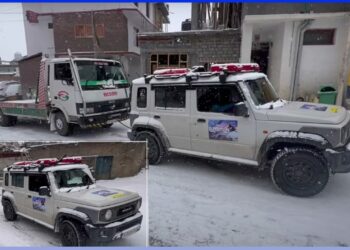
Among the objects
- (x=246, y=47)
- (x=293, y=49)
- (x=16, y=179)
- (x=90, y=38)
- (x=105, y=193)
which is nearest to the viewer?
(x=105, y=193)

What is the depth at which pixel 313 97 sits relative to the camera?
11.7 ft

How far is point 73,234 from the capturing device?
1589 mm

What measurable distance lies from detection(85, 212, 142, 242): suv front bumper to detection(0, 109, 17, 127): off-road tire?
8.43 feet

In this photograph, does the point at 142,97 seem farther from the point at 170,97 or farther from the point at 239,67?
the point at 239,67

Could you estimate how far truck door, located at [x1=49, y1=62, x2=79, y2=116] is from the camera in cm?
335

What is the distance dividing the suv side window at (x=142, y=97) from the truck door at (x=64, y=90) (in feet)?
2.98

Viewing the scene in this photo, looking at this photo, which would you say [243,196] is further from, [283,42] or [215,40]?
[283,42]

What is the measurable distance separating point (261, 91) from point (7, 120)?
3.54 m

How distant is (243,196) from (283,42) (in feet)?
9.27

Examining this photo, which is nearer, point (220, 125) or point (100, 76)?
point (220, 125)

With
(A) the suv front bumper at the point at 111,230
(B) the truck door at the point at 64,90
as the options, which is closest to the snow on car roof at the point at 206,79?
(B) the truck door at the point at 64,90

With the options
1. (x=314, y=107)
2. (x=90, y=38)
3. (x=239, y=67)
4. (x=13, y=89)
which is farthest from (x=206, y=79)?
(x=13, y=89)

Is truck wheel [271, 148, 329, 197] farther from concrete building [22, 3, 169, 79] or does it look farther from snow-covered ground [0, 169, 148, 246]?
concrete building [22, 3, 169, 79]

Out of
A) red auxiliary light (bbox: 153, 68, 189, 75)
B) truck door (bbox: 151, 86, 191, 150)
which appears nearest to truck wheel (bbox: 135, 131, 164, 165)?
truck door (bbox: 151, 86, 191, 150)
